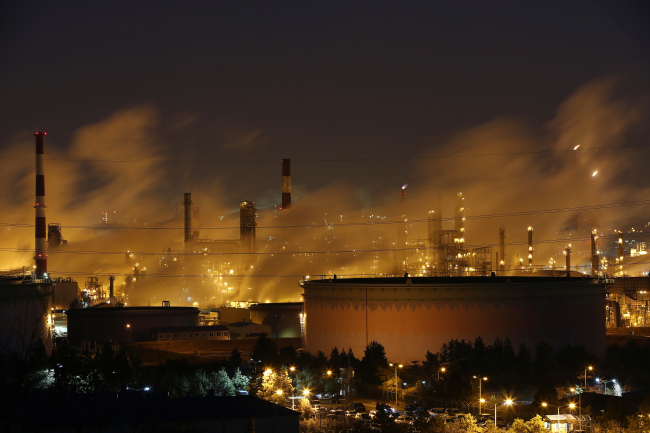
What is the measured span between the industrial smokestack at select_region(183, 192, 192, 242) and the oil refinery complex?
0.09 m

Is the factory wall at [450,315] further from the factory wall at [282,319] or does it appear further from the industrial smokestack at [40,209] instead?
the industrial smokestack at [40,209]

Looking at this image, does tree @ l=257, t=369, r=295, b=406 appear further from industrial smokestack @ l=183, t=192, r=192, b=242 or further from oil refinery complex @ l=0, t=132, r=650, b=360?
industrial smokestack @ l=183, t=192, r=192, b=242

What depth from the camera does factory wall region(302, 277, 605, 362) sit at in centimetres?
2395

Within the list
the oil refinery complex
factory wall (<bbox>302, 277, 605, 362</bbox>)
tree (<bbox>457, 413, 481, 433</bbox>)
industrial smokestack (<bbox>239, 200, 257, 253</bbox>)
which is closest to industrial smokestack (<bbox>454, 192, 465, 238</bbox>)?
the oil refinery complex

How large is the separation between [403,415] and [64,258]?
4399 centimetres

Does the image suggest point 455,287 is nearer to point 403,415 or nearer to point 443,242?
point 403,415

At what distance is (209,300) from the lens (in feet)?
179

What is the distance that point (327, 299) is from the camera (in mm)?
25438

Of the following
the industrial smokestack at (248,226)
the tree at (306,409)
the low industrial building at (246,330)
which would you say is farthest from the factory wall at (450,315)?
the industrial smokestack at (248,226)

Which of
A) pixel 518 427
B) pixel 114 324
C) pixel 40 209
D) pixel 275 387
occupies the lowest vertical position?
pixel 518 427

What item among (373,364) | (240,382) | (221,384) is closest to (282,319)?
(373,364)

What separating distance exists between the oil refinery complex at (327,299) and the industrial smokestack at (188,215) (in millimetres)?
92

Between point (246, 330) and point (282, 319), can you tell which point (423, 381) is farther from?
point (282, 319)

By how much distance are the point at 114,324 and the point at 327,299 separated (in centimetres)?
1274
